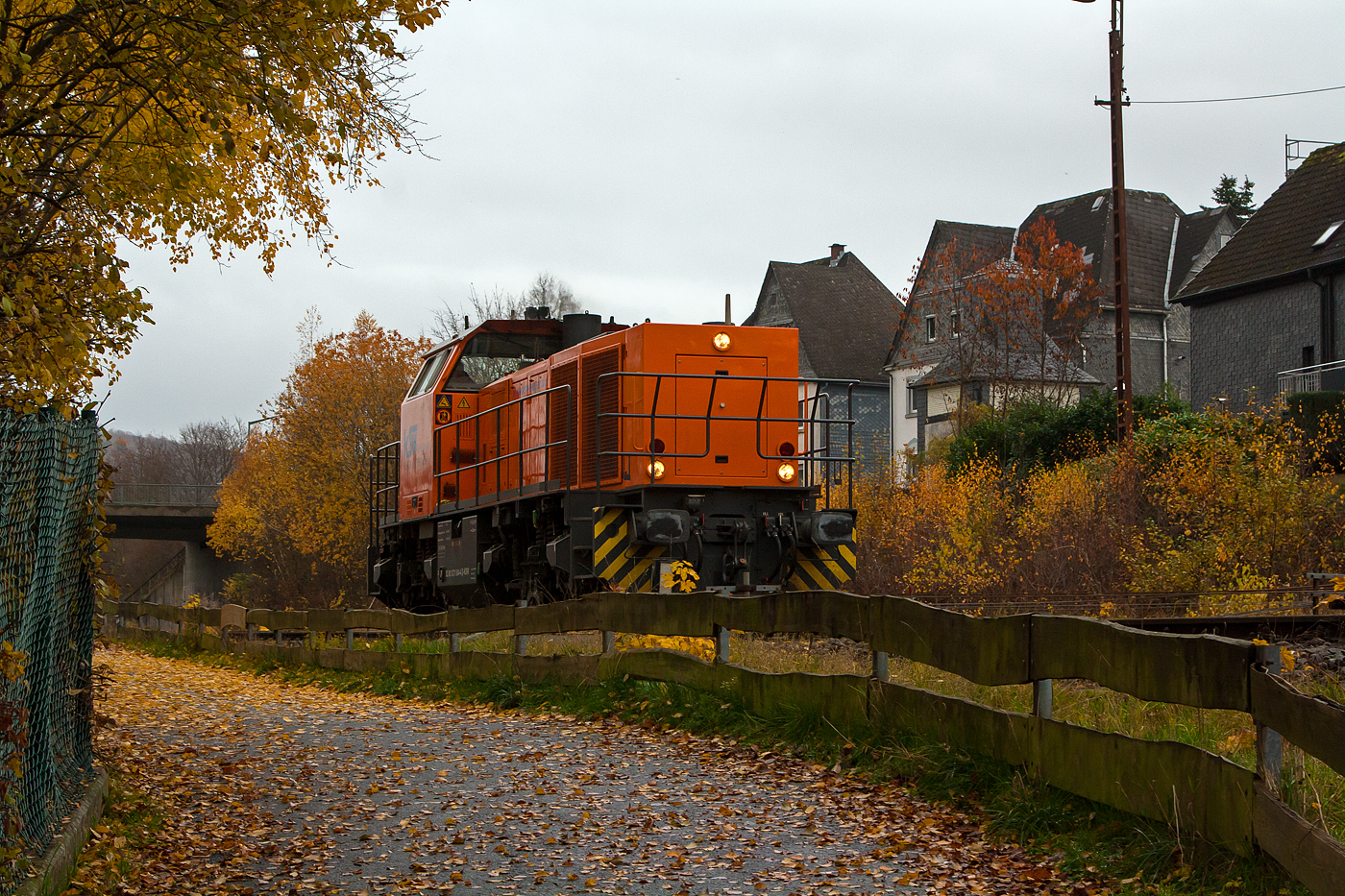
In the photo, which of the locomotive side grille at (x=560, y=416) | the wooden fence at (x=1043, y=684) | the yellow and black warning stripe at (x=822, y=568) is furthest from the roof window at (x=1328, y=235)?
the wooden fence at (x=1043, y=684)

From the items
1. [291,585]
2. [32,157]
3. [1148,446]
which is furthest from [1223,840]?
[291,585]

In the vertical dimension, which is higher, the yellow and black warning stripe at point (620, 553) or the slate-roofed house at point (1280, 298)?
the slate-roofed house at point (1280, 298)

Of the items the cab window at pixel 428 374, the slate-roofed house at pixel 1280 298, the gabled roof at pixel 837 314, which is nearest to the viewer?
the cab window at pixel 428 374

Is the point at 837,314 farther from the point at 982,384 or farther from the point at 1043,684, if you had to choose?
the point at 1043,684

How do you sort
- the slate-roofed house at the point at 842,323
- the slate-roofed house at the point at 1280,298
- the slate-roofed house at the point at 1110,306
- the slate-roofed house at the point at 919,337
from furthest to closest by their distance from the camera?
the slate-roofed house at the point at 842,323 < the slate-roofed house at the point at 919,337 < the slate-roofed house at the point at 1110,306 < the slate-roofed house at the point at 1280,298

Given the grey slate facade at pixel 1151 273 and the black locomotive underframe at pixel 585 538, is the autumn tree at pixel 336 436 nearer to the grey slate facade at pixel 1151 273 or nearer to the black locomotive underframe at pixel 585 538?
the grey slate facade at pixel 1151 273

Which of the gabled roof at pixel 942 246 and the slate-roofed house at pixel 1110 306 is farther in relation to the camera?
the gabled roof at pixel 942 246

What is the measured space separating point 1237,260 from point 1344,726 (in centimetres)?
3254

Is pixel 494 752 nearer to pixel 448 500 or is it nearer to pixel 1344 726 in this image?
pixel 1344 726

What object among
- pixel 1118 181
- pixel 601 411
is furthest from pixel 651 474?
pixel 1118 181

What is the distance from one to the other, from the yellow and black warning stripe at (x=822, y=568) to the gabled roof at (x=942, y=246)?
33.7 m

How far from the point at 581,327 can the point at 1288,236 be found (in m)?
23.5

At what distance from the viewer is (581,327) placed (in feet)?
52.2

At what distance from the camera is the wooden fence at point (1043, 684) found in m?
4.34
